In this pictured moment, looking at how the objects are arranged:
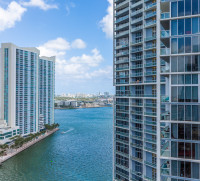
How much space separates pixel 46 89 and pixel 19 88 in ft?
34.2

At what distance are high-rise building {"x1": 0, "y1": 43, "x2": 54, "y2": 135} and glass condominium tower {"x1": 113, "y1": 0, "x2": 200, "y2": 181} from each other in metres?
27.4

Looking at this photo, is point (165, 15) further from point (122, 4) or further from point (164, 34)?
point (122, 4)

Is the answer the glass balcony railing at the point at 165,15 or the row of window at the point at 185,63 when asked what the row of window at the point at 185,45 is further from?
the glass balcony railing at the point at 165,15

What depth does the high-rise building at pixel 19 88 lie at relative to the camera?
35875 mm

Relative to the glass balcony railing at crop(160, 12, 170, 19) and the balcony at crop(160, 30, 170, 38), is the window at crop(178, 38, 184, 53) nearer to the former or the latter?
the balcony at crop(160, 30, 170, 38)

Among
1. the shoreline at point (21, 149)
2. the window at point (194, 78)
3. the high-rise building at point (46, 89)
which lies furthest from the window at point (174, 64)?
the high-rise building at point (46, 89)

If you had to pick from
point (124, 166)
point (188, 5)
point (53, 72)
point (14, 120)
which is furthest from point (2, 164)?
point (53, 72)

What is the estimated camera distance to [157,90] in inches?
300

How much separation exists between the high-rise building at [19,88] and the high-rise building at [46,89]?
4839 millimetres

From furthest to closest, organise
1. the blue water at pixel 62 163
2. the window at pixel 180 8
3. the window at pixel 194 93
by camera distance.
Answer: the blue water at pixel 62 163 → the window at pixel 180 8 → the window at pixel 194 93

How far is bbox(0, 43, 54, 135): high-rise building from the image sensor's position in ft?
118

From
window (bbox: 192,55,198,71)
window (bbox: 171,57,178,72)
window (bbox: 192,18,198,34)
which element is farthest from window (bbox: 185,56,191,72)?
window (bbox: 192,18,198,34)

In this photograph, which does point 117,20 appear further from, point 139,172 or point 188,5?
point 139,172

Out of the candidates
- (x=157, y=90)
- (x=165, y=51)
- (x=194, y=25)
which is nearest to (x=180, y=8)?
(x=194, y=25)
